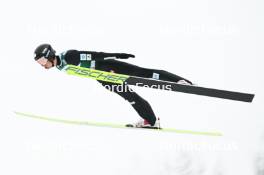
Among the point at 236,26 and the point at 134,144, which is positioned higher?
the point at 236,26

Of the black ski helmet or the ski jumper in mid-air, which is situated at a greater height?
the black ski helmet

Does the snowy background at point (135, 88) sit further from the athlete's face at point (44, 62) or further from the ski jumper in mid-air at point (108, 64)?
the athlete's face at point (44, 62)

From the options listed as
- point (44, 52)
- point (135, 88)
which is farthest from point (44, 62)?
point (135, 88)

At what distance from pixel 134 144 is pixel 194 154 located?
83.8 inches

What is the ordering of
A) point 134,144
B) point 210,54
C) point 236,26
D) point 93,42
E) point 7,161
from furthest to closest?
1. point 236,26
2. point 210,54
3. point 93,42
4. point 7,161
5. point 134,144

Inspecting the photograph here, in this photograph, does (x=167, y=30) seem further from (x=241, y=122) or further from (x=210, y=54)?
(x=241, y=122)

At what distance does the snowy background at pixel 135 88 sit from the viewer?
38.7 feet

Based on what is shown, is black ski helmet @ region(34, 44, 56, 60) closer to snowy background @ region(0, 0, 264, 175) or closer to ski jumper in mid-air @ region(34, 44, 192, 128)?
ski jumper in mid-air @ region(34, 44, 192, 128)

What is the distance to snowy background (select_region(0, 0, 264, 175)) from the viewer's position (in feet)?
38.7

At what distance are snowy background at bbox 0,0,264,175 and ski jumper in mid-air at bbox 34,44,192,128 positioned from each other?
6.17ft

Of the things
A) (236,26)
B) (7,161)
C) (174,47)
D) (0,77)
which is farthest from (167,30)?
(7,161)

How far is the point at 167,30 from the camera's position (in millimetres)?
14562

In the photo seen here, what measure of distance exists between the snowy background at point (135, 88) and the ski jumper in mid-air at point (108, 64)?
188 centimetres

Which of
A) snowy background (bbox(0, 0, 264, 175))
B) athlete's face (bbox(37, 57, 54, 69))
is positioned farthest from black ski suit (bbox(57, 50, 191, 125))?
snowy background (bbox(0, 0, 264, 175))
